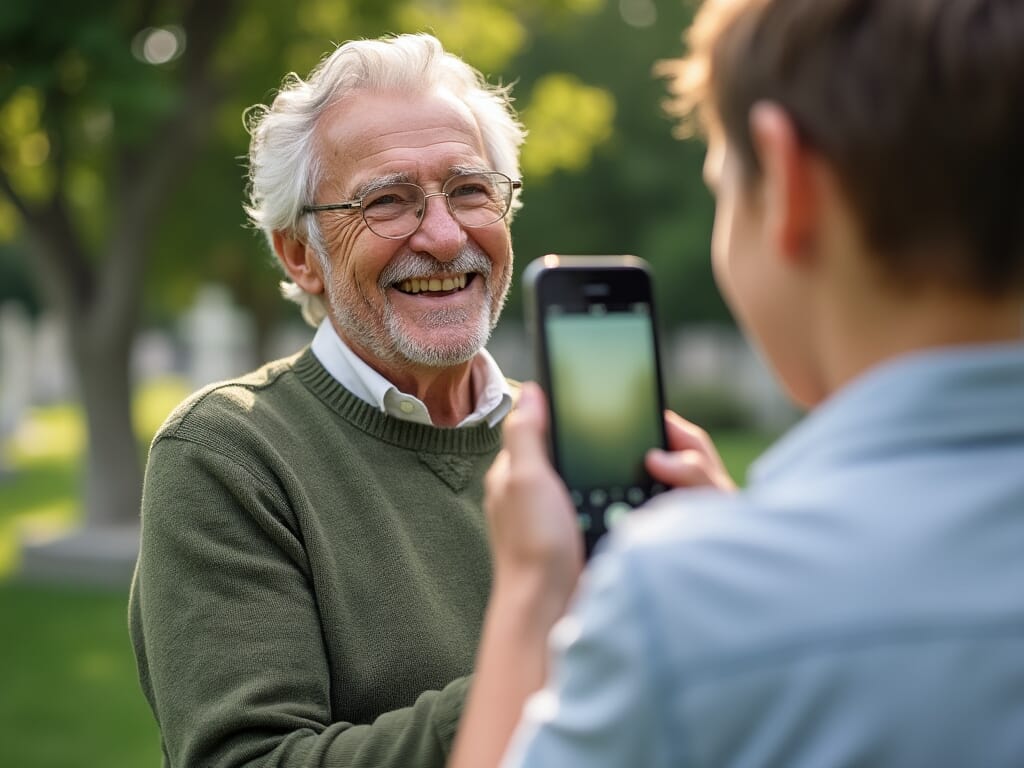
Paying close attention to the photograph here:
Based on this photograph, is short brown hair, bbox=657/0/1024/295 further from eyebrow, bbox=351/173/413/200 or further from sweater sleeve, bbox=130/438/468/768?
eyebrow, bbox=351/173/413/200

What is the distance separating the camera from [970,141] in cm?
107

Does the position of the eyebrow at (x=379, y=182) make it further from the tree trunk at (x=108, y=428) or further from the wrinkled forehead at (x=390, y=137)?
the tree trunk at (x=108, y=428)

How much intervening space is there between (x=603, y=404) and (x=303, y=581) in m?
0.85

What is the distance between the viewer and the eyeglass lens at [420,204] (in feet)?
8.86

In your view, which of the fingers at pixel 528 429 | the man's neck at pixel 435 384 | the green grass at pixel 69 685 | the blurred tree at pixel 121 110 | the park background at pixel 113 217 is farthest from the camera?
the blurred tree at pixel 121 110

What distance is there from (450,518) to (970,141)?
161 centimetres

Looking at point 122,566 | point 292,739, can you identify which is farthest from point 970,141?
point 122,566

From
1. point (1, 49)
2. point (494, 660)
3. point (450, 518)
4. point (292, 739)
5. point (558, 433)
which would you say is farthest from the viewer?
point (1, 49)

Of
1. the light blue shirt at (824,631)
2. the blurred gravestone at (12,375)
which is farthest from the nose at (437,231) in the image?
the blurred gravestone at (12,375)

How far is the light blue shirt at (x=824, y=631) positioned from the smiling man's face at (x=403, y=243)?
166 cm

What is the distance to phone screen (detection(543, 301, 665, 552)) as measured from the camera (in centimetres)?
153

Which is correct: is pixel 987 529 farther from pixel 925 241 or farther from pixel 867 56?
pixel 867 56

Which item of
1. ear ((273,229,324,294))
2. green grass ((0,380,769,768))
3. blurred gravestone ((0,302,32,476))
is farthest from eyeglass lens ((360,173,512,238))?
blurred gravestone ((0,302,32,476))

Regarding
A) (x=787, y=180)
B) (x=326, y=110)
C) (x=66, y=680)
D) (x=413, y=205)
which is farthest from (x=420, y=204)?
(x=66, y=680)
